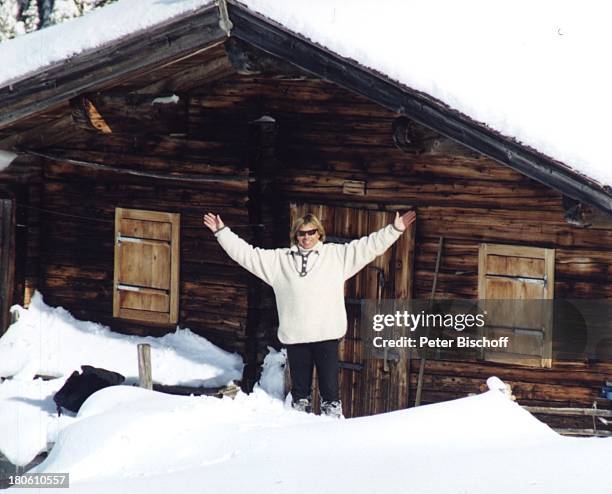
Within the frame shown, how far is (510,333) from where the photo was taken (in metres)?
11.4

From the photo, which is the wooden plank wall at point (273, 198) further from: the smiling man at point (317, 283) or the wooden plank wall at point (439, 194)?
the smiling man at point (317, 283)

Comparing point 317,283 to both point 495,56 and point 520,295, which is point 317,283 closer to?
point 520,295

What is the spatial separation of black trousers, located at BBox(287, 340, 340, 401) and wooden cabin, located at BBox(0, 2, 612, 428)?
1924 millimetres

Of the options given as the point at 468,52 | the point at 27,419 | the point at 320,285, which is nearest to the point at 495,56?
the point at 468,52

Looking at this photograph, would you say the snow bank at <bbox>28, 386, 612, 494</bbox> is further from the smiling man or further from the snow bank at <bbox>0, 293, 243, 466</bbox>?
the snow bank at <bbox>0, 293, 243, 466</bbox>

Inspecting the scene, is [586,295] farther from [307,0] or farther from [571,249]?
[307,0]

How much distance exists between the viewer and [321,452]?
300 inches

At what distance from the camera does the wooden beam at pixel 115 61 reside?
10641 millimetres

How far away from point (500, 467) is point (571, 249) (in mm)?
4200

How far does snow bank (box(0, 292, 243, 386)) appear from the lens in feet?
40.4

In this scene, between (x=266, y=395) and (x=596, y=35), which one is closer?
(x=266, y=395)

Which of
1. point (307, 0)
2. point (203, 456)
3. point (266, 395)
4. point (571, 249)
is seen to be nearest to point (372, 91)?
point (307, 0)

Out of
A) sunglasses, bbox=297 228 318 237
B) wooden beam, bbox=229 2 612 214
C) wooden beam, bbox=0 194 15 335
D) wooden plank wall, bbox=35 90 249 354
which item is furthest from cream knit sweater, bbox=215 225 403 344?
wooden beam, bbox=0 194 15 335

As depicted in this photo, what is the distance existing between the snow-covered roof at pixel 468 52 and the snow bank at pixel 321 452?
2441 mm
